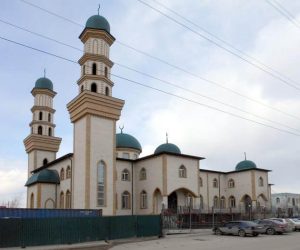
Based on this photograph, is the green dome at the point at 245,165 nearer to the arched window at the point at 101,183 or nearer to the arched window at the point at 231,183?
the arched window at the point at 231,183

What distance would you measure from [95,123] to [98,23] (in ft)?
33.5

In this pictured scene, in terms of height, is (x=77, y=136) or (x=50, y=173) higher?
(x=77, y=136)

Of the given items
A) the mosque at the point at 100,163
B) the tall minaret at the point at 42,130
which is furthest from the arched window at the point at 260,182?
the tall minaret at the point at 42,130

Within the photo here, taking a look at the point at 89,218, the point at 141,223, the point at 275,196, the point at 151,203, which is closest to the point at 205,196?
the point at 151,203

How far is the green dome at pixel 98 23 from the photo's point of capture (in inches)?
1539

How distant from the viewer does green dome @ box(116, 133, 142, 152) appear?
169 ft

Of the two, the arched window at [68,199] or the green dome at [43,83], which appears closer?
the arched window at [68,199]

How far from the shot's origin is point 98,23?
3941 cm

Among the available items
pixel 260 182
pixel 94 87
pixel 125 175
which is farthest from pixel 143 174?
pixel 260 182

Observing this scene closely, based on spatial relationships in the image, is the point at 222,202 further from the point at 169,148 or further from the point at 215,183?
the point at 169,148

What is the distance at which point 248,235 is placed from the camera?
27188 millimetres

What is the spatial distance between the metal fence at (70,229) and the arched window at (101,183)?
9.30 m

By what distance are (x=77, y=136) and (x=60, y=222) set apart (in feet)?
52.8

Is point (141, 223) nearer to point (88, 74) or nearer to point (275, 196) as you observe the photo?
point (88, 74)
